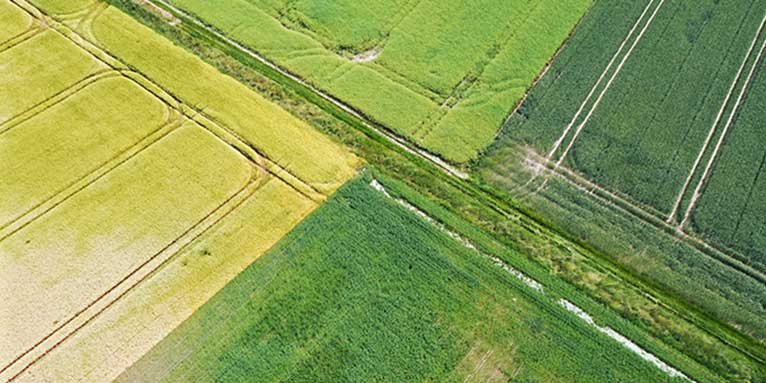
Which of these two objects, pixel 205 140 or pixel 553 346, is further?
pixel 205 140

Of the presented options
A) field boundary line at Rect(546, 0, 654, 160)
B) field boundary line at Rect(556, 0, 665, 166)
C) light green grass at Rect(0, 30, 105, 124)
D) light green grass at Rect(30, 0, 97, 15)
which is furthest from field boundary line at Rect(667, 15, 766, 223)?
light green grass at Rect(30, 0, 97, 15)

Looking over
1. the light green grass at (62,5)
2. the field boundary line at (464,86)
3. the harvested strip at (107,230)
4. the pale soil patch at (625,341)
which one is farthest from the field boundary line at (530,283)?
the light green grass at (62,5)

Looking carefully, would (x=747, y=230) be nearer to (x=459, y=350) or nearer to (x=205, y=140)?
(x=459, y=350)

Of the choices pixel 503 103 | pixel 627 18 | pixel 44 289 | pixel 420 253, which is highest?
pixel 627 18

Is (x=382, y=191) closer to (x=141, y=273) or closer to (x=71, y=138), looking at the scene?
(x=141, y=273)

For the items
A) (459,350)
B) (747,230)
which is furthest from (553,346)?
(747,230)

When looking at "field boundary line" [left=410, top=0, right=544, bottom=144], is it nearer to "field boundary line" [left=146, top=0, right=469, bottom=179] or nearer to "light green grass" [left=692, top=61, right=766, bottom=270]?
"field boundary line" [left=146, top=0, right=469, bottom=179]

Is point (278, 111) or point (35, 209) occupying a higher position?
point (278, 111)
